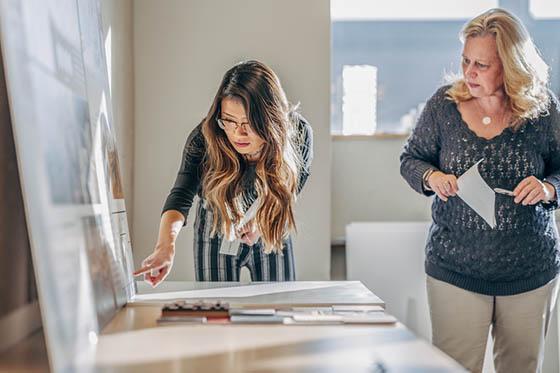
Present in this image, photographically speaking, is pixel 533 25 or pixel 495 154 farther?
pixel 533 25

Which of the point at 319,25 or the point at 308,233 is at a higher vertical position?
the point at 319,25

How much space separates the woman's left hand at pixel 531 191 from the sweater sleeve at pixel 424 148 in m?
0.25

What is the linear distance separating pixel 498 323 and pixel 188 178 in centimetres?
95

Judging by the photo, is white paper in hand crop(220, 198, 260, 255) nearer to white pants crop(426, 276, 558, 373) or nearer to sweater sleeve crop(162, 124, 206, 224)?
sweater sleeve crop(162, 124, 206, 224)

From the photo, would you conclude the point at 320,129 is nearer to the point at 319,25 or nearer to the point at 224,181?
the point at 319,25

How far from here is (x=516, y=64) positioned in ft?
6.50

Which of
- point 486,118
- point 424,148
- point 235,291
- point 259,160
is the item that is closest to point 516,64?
point 486,118

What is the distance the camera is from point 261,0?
2.88 metres

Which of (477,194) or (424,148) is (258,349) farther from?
(424,148)

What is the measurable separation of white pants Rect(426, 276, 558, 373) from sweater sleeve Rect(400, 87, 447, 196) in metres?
0.30

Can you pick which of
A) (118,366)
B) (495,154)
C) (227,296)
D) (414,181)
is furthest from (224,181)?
(118,366)

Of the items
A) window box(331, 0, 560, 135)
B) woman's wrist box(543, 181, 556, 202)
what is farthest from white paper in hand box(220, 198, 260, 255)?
window box(331, 0, 560, 135)

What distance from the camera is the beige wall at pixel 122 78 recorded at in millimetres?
2626

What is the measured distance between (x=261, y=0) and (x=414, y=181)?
3.81 feet
